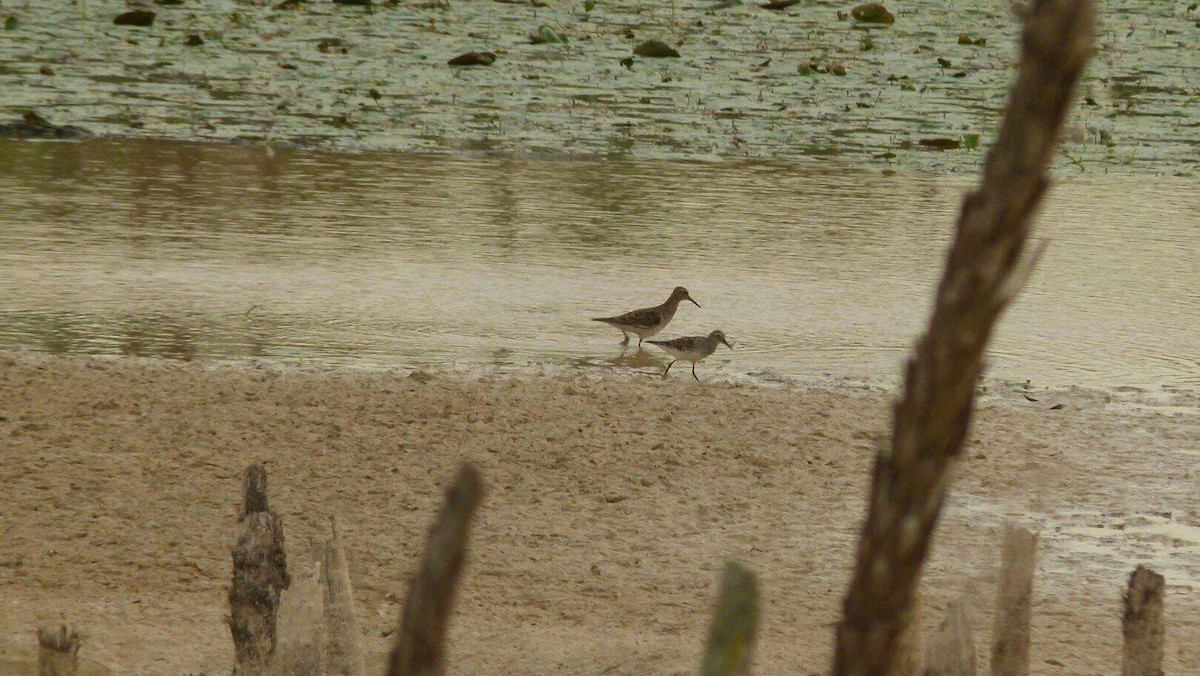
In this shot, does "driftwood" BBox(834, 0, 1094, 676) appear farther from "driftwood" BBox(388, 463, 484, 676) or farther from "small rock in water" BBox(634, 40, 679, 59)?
"small rock in water" BBox(634, 40, 679, 59)

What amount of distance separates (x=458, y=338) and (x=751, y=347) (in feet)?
5.45

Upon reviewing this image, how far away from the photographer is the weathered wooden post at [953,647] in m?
4.60

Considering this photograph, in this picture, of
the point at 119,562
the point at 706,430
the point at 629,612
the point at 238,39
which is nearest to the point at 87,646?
the point at 119,562

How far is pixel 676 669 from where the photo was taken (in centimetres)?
573

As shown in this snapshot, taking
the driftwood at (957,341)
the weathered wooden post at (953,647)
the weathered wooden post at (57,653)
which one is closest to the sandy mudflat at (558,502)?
the weathered wooden post at (953,647)

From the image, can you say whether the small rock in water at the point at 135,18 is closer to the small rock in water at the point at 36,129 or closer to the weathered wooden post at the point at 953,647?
the small rock in water at the point at 36,129

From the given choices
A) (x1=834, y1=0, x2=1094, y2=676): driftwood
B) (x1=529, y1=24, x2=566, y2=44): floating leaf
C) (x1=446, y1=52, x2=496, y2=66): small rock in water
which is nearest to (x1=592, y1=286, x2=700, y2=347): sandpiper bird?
(x1=834, y1=0, x2=1094, y2=676): driftwood

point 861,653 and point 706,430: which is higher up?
point 861,653

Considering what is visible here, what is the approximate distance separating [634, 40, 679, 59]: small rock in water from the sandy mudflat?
40.2ft

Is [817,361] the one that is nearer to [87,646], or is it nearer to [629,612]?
[629,612]

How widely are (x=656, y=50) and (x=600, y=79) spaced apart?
1322 millimetres

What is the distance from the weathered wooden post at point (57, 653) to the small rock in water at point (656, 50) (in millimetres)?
17187

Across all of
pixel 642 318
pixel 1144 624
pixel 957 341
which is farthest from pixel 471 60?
pixel 957 341

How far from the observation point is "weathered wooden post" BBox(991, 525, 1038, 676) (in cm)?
491
